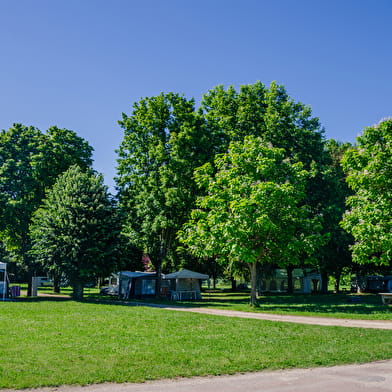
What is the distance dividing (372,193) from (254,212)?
265 inches

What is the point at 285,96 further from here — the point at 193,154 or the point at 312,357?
the point at 312,357

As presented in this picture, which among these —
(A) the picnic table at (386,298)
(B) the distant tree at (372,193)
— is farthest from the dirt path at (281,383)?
(A) the picnic table at (386,298)

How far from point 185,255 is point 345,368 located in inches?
1511

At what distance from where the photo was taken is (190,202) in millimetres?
33250

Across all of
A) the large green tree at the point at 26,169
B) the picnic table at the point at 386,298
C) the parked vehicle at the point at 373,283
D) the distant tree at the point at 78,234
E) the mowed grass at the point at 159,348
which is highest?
the large green tree at the point at 26,169

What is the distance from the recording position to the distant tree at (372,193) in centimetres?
2112

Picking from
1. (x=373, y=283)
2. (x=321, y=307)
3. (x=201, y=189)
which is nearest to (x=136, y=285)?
(x=201, y=189)

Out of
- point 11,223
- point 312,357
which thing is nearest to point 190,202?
point 11,223

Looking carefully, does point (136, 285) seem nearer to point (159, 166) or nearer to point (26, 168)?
point (159, 166)

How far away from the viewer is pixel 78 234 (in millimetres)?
30406

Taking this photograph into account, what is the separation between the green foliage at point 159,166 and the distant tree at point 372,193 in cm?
1309

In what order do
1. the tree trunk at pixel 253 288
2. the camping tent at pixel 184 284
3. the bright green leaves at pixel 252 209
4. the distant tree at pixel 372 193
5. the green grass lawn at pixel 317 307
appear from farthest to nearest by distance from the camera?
1. the camping tent at pixel 184 284
2. the tree trunk at pixel 253 288
3. the bright green leaves at pixel 252 209
4. the distant tree at pixel 372 193
5. the green grass lawn at pixel 317 307

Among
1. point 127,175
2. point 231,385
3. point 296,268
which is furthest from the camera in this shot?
point 296,268

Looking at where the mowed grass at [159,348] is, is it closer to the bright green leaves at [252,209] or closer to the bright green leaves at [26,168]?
the bright green leaves at [252,209]
